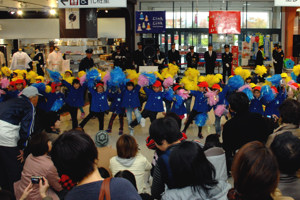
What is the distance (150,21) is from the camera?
1464 cm

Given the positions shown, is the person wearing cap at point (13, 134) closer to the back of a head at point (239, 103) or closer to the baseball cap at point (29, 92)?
the baseball cap at point (29, 92)

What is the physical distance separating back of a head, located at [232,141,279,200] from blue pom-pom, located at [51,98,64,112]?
586cm

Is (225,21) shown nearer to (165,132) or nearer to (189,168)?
(165,132)

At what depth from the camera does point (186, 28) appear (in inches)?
750

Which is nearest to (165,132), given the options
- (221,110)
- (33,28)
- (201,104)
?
(221,110)

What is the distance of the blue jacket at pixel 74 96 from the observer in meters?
7.08

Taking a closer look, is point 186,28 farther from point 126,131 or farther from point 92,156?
point 92,156

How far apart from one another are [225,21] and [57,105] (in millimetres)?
9309

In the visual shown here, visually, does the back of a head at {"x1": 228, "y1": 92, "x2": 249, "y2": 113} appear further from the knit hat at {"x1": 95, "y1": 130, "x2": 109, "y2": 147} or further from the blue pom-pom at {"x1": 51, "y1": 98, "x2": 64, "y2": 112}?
the blue pom-pom at {"x1": 51, "y1": 98, "x2": 64, "y2": 112}

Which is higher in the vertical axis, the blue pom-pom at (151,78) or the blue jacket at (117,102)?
the blue pom-pom at (151,78)

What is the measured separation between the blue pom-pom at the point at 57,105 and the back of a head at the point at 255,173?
231 inches

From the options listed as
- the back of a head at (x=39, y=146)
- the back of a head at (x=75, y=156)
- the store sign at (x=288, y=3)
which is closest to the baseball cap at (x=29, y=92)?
the back of a head at (x=39, y=146)

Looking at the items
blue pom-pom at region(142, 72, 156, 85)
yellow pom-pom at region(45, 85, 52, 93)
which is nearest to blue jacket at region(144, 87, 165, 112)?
blue pom-pom at region(142, 72, 156, 85)

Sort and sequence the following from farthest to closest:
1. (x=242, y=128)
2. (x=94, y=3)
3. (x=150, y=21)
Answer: (x=150, y=21)
(x=94, y=3)
(x=242, y=128)
